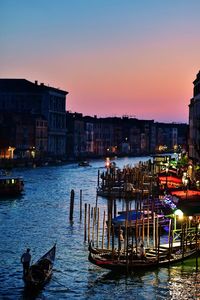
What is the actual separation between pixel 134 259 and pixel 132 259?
0.36ft

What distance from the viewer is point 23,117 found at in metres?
81.6

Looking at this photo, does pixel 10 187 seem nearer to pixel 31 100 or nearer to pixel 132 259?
pixel 132 259

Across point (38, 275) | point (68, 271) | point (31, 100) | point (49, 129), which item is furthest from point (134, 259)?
point (31, 100)

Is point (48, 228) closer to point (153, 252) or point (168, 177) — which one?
point (153, 252)

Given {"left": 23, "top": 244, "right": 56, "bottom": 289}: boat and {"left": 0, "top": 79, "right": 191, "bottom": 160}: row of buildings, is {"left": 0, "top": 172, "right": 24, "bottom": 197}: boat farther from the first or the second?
{"left": 0, "top": 79, "right": 191, "bottom": 160}: row of buildings

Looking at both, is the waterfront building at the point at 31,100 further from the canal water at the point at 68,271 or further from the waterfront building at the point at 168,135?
the waterfront building at the point at 168,135

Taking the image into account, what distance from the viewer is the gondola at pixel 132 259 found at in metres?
17.1

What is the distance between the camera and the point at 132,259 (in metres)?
17.3

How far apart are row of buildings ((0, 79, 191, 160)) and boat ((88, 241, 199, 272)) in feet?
179

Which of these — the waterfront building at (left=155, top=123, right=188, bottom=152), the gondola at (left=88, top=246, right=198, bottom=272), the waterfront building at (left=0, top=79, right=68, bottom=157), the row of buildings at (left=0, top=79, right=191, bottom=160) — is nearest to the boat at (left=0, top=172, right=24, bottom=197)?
the gondola at (left=88, top=246, right=198, bottom=272)

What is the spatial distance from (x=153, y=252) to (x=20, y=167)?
168ft

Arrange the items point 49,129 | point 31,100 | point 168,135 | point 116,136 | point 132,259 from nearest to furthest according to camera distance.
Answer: point 132,259 < point 49,129 < point 31,100 < point 116,136 < point 168,135

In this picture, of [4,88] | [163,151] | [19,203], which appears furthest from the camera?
[163,151]

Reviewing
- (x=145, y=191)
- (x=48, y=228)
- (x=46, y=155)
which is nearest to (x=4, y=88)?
(x=46, y=155)
